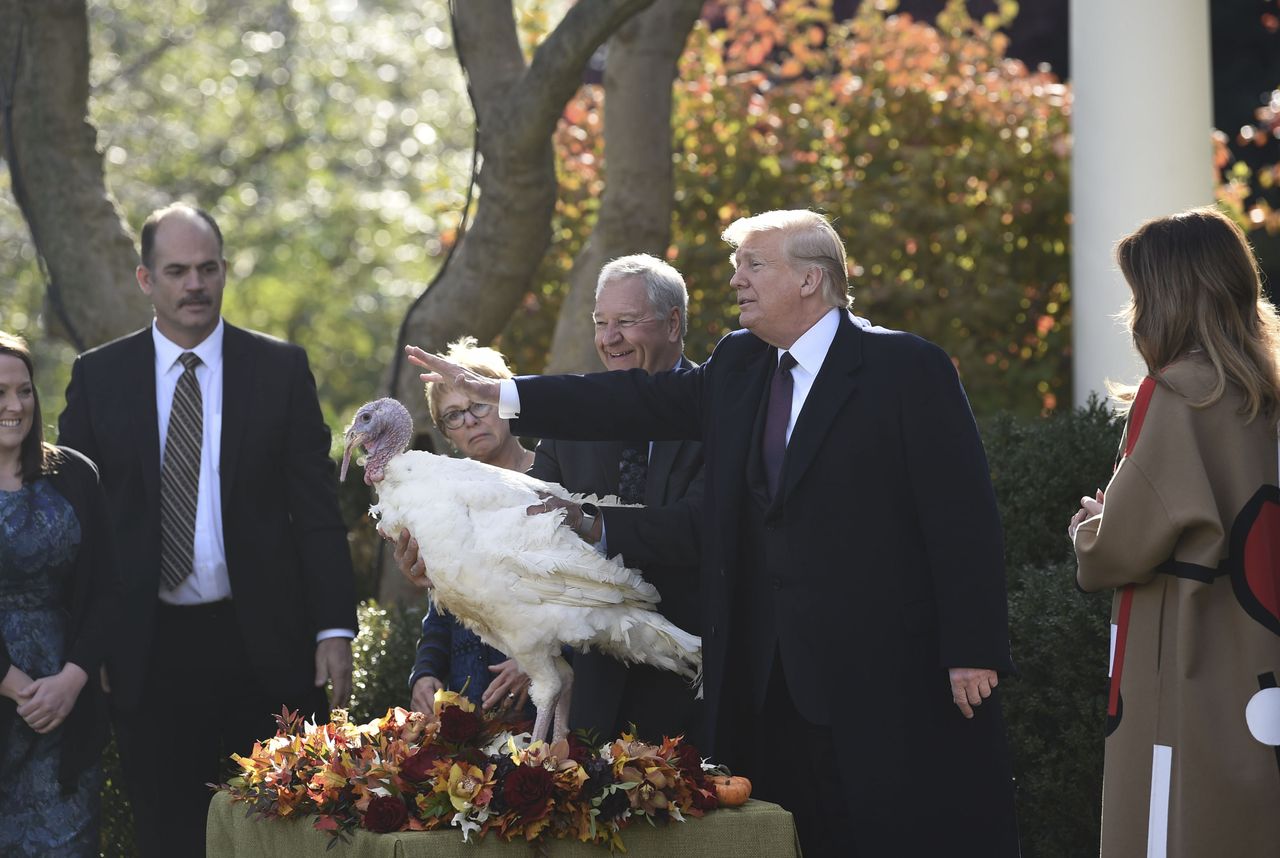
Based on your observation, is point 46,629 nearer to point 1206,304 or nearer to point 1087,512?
point 1087,512

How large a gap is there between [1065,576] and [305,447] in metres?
2.75

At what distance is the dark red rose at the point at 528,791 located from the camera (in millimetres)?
3697

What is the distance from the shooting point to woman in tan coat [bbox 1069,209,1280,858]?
3.80 m

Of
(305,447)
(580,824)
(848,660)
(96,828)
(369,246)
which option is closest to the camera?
(580,824)

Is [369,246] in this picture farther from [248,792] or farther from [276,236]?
[248,792]

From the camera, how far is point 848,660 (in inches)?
160

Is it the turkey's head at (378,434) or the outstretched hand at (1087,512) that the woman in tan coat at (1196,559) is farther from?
the turkey's head at (378,434)

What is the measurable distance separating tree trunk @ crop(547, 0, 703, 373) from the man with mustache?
2.49 metres

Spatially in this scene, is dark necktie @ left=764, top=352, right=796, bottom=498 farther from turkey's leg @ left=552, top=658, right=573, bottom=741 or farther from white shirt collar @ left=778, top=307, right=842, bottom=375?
turkey's leg @ left=552, top=658, right=573, bottom=741

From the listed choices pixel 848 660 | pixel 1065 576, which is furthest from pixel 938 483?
pixel 1065 576

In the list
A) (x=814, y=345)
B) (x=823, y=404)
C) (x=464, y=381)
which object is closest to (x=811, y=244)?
(x=814, y=345)

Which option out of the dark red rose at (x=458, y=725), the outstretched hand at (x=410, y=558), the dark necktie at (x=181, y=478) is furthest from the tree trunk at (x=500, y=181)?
the dark red rose at (x=458, y=725)

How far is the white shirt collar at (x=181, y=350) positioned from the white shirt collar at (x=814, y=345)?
7.63 feet

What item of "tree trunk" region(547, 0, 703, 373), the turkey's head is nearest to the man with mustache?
the turkey's head
